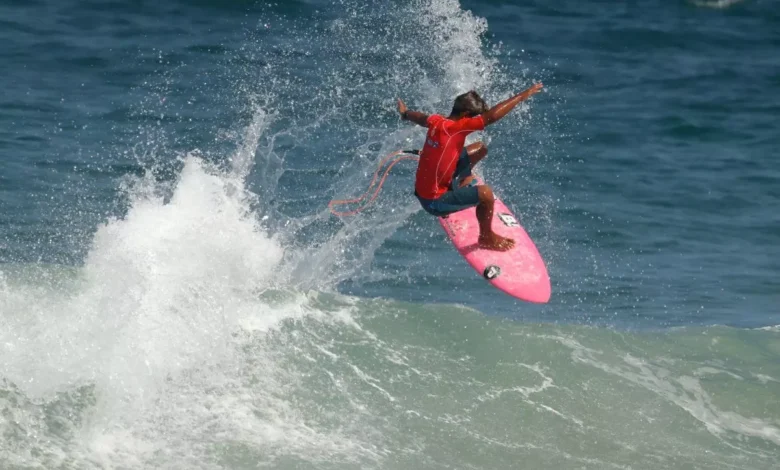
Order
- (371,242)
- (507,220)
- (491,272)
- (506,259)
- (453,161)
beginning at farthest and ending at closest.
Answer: (371,242), (507,220), (506,259), (491,272), (453,161)

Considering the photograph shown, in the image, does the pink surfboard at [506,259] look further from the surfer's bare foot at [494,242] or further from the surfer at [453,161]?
the surfer at [453,161]

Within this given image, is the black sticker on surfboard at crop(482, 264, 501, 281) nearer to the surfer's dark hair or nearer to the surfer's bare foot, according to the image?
the surfer's bare foot

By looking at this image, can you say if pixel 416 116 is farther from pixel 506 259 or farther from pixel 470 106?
pixel 506 259

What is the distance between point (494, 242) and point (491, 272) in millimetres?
338

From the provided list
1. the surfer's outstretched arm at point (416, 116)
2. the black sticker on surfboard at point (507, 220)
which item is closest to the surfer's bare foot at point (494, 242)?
the black sticker on surfboard at point (507, 220)

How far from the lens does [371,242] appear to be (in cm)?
1247

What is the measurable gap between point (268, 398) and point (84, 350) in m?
1.57

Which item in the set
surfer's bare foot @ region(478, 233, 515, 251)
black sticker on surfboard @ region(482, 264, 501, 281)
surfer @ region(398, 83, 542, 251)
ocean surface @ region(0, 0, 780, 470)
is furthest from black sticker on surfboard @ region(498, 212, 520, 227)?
ocean surface @ region(0, 0, 780, 470)

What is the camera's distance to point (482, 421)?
30.9 ft

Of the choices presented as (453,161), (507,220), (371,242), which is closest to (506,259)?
(507,220)

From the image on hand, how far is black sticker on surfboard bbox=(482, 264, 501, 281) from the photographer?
9805 millimetres

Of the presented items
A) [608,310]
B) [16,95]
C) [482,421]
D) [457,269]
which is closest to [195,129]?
[16,95]

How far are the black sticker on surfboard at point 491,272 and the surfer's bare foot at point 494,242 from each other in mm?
257

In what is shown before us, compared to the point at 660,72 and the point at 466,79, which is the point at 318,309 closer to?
the point at 466,79
